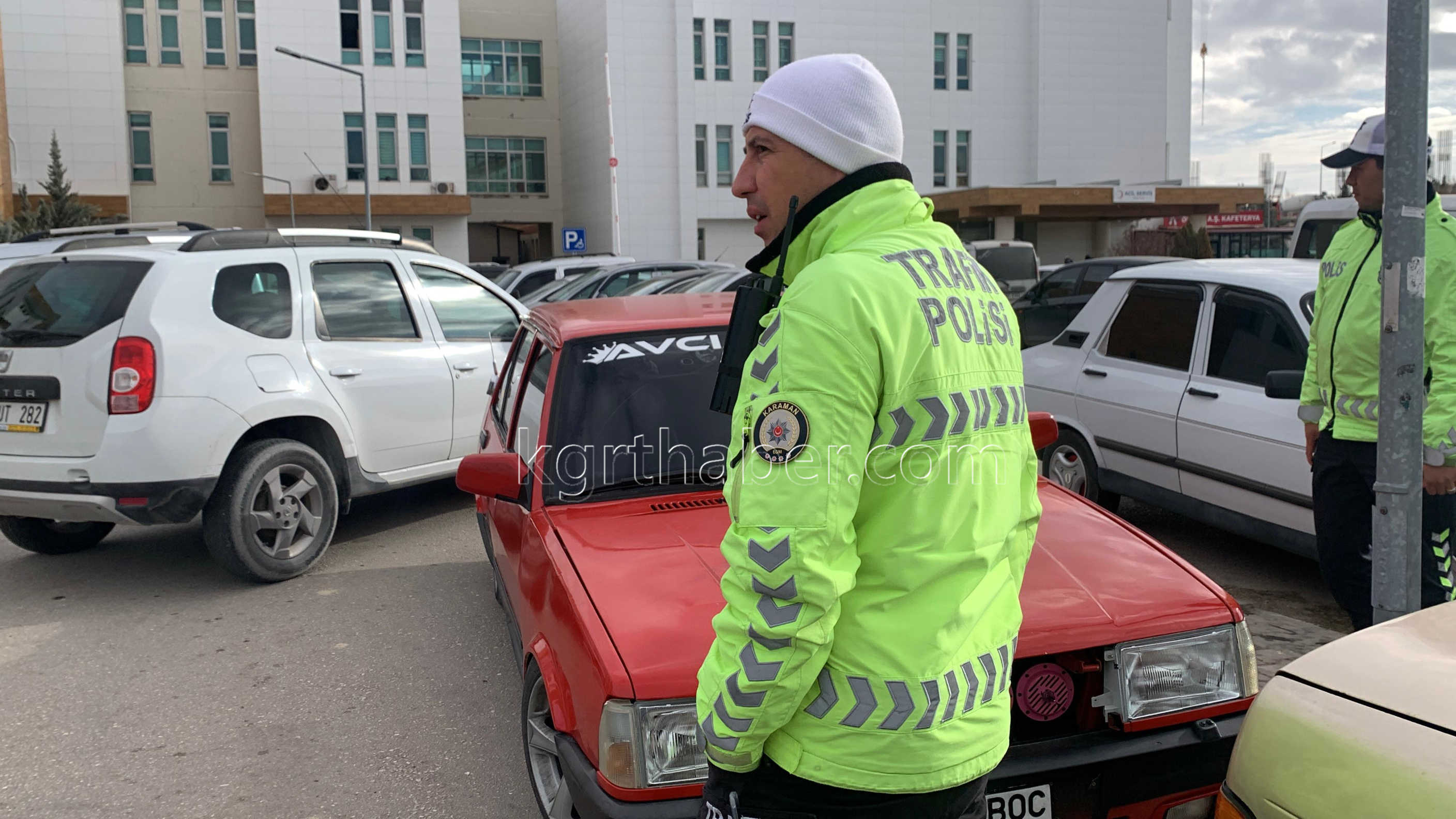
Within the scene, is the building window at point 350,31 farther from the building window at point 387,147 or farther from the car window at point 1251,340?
the car window at point 1251,340

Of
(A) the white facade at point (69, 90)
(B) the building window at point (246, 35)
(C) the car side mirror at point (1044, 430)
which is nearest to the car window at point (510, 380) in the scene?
(C) the car side mirror at point (1044, 430)

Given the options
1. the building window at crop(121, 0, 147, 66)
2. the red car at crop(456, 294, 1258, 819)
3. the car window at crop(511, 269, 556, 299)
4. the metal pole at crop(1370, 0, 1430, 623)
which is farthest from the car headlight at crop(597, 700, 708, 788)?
the building window at crop(121, 0, 147, 66)

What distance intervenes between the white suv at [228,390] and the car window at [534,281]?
11311 millimetres

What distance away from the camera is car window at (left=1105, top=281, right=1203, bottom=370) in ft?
19.8

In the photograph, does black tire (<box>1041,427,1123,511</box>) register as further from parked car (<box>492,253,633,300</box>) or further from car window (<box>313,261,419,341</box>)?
parked car (<box>492,253,633,300</box>)

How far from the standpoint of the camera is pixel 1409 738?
1683 millimetres

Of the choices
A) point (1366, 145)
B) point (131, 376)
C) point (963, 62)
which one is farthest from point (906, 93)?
point (1366, 145)

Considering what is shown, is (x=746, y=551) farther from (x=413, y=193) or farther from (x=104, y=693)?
(x=413, y=193)

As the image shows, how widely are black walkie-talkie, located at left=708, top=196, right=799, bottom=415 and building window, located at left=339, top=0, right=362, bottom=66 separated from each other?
41.7 meters

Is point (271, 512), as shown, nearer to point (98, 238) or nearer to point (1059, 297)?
point (98, 238)

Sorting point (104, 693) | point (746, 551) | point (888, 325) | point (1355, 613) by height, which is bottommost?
point (104, 693)

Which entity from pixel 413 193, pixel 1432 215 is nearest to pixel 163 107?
pixel 413 193

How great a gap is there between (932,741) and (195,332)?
17.2 feet

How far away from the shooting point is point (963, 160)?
49.3 m
